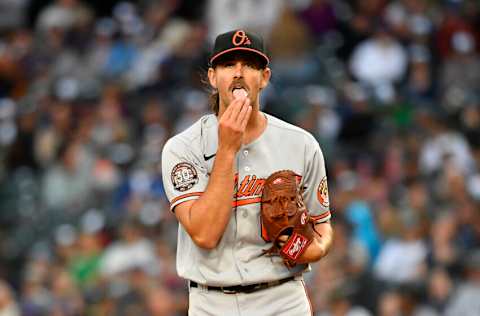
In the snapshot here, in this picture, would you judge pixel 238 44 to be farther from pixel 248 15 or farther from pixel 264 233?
pixel 248 15

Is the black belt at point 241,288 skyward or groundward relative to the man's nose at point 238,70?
groundward

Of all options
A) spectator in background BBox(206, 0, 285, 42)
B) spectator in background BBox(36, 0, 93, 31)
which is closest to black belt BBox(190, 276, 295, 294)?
spectator in background BBox(206, 0, 285, 42)

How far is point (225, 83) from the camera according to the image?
4.04 meters

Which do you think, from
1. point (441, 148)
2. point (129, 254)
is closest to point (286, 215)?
point (441, 148)

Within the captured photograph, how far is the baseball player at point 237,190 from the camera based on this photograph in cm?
394

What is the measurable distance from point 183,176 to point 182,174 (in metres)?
0.01

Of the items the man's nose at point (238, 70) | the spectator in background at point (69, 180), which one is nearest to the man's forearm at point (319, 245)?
the man's nose at point (238, 70)

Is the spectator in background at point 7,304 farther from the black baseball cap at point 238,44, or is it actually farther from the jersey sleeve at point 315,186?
the black baseball cap at point 238,44

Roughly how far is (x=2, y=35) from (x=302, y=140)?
11064mm

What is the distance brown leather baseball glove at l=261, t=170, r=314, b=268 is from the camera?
3969mm

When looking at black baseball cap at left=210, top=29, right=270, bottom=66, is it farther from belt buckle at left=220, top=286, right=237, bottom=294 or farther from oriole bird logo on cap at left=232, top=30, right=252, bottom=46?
belt buckle at left=220, top=286, right=237, bottom=294

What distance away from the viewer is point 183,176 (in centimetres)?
411

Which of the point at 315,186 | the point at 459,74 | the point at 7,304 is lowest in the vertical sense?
the point at 7,304

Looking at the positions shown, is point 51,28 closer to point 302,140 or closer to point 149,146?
point 149,146
